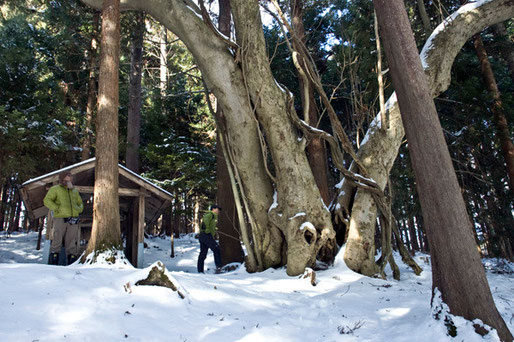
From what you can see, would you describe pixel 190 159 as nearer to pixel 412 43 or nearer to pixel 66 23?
pixel 66 23

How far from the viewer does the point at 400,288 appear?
5.14 meters

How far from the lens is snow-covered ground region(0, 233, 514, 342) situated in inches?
103

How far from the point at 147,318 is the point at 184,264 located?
9.31 m

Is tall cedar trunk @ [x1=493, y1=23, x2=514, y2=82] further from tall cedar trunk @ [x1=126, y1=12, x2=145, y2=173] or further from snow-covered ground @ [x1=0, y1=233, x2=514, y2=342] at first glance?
tall cedar trunk @ [x1=126, y1=12, x2=145, y2=173]

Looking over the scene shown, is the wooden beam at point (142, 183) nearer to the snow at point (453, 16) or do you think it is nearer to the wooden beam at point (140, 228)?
the wooden beam at point (140, 228)

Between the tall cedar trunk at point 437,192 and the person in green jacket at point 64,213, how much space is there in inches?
243

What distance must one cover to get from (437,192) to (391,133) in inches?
132

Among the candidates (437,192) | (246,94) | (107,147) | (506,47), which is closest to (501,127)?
(506,47)

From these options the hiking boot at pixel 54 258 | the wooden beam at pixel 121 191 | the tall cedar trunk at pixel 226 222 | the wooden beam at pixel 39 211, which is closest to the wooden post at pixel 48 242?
the hiking boot at pixel 54 258

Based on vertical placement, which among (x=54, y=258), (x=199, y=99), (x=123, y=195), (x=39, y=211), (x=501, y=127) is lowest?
(x=54, y=258)

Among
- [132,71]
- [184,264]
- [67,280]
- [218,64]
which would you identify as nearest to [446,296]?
[67,280]

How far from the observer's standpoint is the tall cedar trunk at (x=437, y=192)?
3.06m

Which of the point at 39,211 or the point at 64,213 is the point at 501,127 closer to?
the point at 64,213

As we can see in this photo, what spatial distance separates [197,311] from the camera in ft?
11.1
